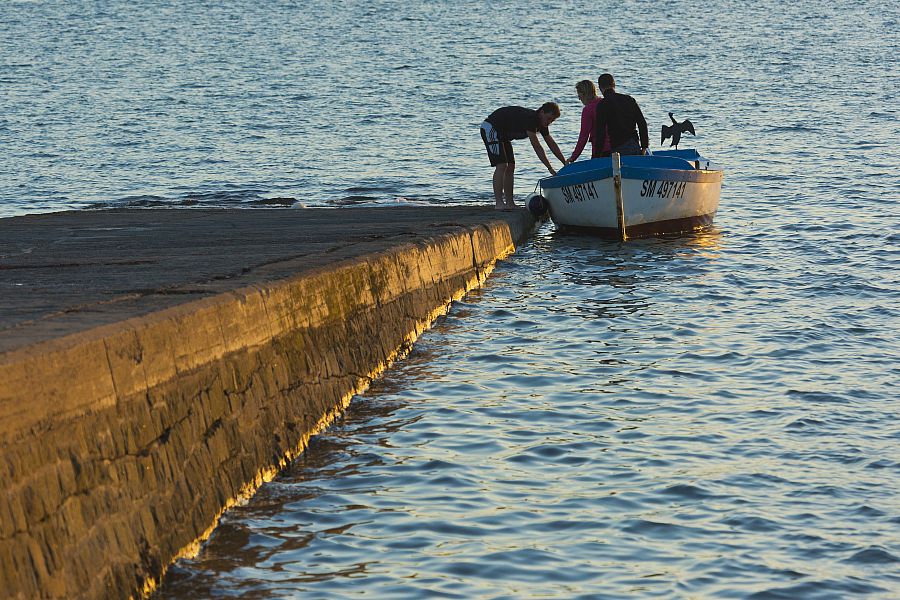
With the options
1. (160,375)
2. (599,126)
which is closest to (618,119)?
(599,126)

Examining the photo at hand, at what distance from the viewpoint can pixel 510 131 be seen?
617 inches

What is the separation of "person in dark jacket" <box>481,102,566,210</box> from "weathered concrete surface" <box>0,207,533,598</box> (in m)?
4.77

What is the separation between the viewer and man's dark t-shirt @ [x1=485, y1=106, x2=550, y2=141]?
15.5m

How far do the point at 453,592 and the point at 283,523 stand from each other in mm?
1171

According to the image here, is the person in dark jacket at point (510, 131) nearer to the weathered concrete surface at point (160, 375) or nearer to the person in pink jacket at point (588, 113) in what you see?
the person in pink jacket at point (588, 113)

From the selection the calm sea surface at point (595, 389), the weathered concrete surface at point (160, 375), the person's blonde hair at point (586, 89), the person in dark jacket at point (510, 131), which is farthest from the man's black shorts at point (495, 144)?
the weathered concrete surface at point (160, 375)

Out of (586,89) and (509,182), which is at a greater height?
(586,89)

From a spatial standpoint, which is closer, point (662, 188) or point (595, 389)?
point (595, 389)

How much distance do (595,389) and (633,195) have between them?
285 inches

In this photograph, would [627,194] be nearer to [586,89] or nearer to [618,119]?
[618,119]

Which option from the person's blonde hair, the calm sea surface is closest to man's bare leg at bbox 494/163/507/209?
the calm sea surface

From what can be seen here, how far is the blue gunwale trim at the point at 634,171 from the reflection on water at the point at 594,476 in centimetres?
437

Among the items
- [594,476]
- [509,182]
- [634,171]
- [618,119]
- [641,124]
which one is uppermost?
[618,119]

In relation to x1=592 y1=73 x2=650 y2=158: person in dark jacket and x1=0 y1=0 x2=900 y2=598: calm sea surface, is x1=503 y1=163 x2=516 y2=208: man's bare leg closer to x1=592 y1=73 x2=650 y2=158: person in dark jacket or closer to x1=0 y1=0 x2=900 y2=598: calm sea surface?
x1=0 y1=0 x2=900 y2=598: calm sea surface
